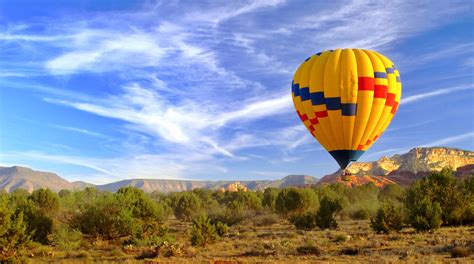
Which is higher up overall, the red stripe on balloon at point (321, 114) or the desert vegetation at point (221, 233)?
the red stripe on balloon at point (321, 114)

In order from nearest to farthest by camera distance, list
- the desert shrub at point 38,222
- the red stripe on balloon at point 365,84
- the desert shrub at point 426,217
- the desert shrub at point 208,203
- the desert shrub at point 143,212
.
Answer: the red stripe on balloon at point 365,84
the desert shrub at point 426,217
the desert shrub at point 38,222
the desert shrub at point 143,212
the desert shrub at point 208,203

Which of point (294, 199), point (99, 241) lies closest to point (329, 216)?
point (294, 199)

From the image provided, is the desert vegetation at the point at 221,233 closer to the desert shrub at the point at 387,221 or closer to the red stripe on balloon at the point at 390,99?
the desert shrub at the point at 387,221

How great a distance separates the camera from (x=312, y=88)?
80.1ft

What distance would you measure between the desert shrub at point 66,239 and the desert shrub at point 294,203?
2908 cm

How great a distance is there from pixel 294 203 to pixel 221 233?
20245 millimetres

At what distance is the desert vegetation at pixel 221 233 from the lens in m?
22.5

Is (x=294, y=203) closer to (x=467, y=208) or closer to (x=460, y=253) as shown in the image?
(x=467, y=208)

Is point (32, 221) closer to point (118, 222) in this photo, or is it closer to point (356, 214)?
point (118, 222)

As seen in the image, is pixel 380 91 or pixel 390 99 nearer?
pixel 380 91

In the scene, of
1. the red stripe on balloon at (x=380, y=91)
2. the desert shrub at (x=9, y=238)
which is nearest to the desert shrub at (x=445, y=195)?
the red stripe on balloon at (x=380, y=91)

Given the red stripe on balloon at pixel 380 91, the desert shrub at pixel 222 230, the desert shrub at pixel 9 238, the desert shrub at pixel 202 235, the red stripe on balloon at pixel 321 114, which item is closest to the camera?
the desert shrub at pixel 9 238

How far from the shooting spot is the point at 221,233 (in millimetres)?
36219

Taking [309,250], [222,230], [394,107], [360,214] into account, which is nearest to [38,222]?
[222,230]
